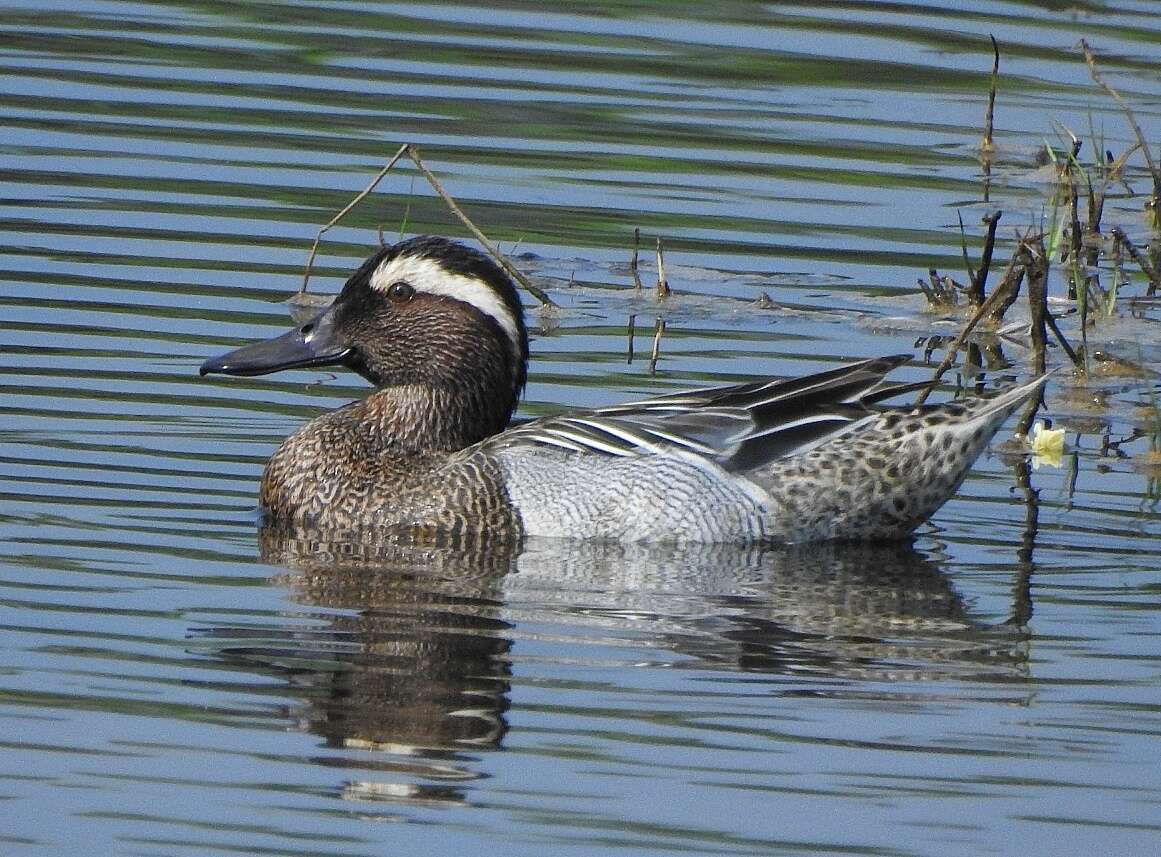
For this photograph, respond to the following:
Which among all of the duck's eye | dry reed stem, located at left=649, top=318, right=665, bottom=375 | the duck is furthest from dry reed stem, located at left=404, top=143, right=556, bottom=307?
the duck

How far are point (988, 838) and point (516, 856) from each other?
1.08m

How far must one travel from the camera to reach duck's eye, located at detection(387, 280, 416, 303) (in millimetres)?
9680

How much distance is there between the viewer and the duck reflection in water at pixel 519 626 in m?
6.71

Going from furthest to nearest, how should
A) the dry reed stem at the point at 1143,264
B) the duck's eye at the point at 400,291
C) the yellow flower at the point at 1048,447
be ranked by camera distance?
the dry reed stem at the point at 1143,264, the yellow flower at the point at 1048,447, the duck's eye at the point at 400,291

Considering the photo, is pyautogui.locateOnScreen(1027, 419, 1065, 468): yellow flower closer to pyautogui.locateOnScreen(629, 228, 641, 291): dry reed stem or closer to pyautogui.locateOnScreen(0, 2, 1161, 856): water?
pyautogui.locateOnScreen(0, 2, 1161, 856): water

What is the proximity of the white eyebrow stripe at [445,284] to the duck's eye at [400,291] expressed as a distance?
12 millimetres

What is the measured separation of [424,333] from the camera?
9.70 meters

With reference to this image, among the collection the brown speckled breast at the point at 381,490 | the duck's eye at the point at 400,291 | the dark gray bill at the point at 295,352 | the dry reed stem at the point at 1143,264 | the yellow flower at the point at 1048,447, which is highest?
the dry reed stem at the point at 1143,264

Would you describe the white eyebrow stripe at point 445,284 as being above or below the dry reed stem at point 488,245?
below

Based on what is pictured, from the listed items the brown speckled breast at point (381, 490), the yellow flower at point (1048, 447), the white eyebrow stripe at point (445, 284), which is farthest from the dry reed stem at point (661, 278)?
the brown speckled breast at point (381, 490)

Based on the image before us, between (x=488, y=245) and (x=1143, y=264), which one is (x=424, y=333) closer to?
(x=488, y=245)

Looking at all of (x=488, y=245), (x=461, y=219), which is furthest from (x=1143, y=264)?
(x=461, y=219)

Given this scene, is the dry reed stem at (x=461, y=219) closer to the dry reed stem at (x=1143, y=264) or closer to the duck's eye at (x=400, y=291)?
the duck's eye at (x=400, y=291)

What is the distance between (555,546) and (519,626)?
1.30 metres
